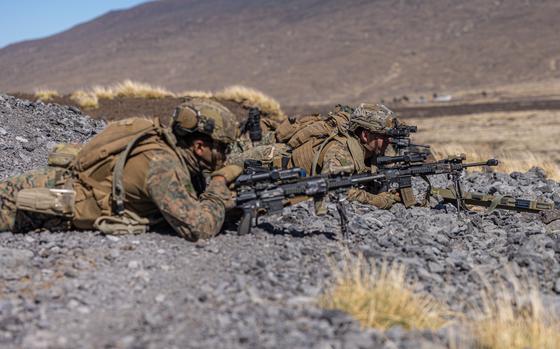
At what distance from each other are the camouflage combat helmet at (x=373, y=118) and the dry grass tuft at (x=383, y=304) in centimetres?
281

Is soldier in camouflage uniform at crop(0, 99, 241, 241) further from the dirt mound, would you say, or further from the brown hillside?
the brown hillside

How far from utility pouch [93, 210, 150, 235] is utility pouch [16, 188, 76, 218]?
0.82 ft

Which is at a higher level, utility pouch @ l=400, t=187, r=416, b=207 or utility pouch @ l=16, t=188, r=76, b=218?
utility pouch @ l=16, t=188, r=76, b=218

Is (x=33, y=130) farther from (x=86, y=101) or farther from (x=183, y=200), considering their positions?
(x=86, y=101)

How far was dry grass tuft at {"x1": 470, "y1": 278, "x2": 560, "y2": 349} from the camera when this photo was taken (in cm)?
366

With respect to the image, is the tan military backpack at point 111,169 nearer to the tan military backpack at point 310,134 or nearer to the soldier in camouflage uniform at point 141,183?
the soldier in camouflage uniform at point 141,183

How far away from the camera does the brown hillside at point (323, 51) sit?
6391 centimetres

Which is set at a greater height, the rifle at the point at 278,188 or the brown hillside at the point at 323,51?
the brown hillside at the point at 323,51

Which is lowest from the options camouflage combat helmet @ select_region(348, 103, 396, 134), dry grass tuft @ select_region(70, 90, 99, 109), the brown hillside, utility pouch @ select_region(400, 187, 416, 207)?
utility pouch @ select_region(400, 187, 416, 207)

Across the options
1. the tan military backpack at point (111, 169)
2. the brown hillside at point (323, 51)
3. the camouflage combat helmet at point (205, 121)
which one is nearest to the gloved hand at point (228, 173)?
the camouflage combat helmet at point (205, 121)

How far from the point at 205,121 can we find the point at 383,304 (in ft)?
6.05

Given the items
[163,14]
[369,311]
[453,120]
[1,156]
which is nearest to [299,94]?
[453,120]

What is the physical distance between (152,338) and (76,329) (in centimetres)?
46

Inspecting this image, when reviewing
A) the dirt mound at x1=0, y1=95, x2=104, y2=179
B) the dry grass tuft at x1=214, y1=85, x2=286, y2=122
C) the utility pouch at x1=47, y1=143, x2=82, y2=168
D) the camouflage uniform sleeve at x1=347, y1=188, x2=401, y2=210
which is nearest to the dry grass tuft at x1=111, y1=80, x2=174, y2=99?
the dry grass tuft at x1=214, y1=85, x2=286, y2=122
